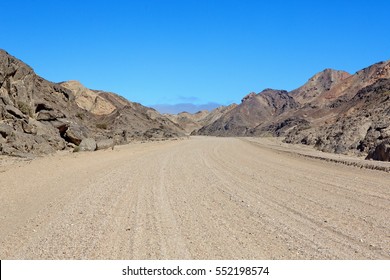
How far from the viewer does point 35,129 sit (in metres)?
32.6

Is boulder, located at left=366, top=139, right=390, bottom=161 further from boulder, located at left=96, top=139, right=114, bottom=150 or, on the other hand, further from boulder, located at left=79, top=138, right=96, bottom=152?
boulder, located at left=96, top=139, right=114, bottom=150

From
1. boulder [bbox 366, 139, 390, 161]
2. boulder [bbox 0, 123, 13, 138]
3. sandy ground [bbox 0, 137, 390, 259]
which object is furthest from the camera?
boulder [bbox 0, 123, 13, 138]

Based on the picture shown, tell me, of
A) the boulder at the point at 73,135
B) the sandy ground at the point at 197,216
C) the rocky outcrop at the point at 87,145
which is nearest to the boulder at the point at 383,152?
the sandy ground at the point at 197,216

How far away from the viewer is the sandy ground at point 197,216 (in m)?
7.16

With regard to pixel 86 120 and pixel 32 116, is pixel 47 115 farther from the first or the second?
pixel 86 120

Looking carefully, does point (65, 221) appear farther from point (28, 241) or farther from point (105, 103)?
point (105, 103)

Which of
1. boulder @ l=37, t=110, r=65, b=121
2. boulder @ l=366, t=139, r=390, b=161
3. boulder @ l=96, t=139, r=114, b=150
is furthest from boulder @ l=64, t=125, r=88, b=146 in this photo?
boulder @ l=366, t=139, r=390, b=161

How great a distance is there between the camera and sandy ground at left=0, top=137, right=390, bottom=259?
23.5 feet

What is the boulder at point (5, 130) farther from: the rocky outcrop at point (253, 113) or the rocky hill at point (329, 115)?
the rocky outcrop at point (253, 113)

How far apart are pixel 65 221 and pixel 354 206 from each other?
630 cm

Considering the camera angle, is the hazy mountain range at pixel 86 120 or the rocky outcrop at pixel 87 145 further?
the rocky outcrop at pixel 87 145

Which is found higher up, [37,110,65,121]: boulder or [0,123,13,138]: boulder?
[37,110,65,121]: boulder

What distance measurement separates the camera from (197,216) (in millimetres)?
9695
